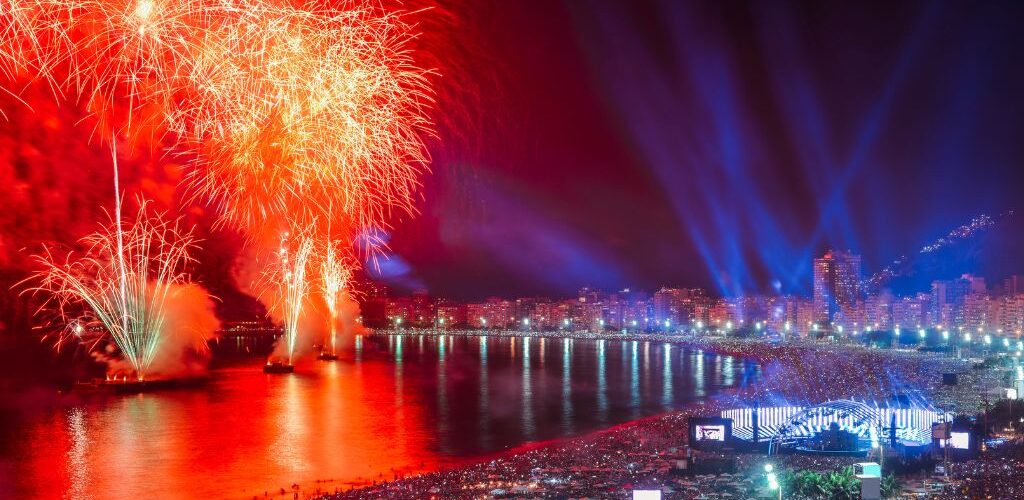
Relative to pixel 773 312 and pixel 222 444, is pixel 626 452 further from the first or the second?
pixel 773 312

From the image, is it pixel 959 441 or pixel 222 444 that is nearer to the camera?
pixel 959 441

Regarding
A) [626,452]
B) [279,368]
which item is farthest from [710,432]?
[279,368]

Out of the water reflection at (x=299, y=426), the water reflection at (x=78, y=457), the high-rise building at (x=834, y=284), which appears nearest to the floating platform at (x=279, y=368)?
the water reflection at (x=299, y=426)

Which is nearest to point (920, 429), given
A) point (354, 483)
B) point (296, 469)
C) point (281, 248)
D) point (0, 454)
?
point (354, 483)

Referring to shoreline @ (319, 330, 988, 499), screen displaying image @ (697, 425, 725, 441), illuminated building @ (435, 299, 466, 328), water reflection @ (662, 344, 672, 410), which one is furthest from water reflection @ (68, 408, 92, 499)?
illuminated building @ (435, 299, 466, 328)

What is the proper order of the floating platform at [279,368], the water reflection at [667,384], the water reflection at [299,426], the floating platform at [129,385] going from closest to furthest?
1. the water reflection at [299,426]
2. the water reflection at [667,384]
3. the floating platform at [129,385]
4. the floating platform at [279,368]

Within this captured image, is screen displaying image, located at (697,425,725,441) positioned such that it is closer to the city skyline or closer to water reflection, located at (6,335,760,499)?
water reflection, located at (6,335,760,499)

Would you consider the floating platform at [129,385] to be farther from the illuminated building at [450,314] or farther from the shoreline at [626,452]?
the illuminated building at [450,314]
